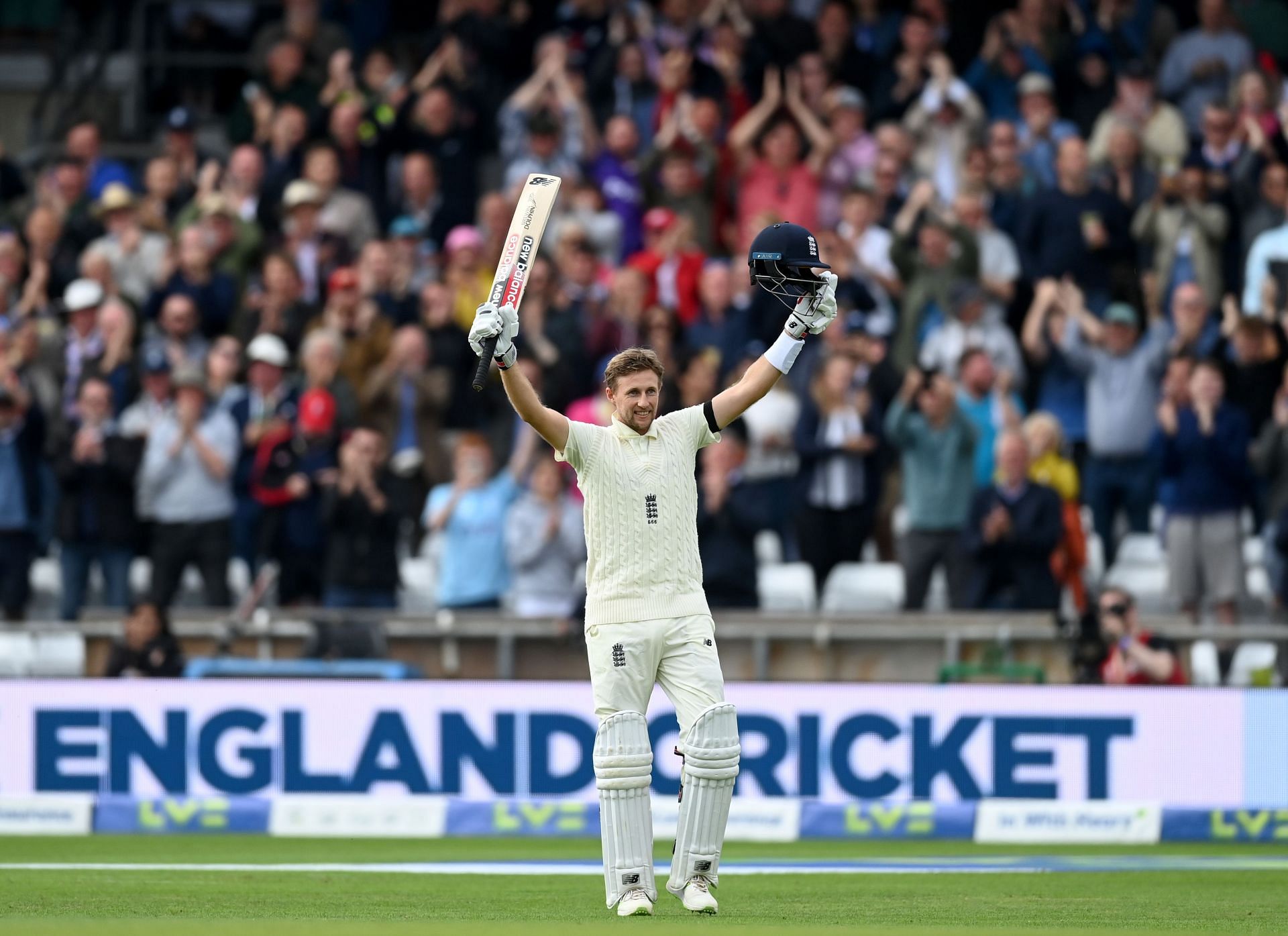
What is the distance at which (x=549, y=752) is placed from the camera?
13992 millimetres

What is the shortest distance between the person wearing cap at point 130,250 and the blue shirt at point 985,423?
22.4 feet

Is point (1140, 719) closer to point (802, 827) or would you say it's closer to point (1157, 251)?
point (802, 827)

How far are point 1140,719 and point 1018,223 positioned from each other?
5.05m

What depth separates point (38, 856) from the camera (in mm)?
11867

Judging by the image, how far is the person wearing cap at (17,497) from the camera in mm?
16844

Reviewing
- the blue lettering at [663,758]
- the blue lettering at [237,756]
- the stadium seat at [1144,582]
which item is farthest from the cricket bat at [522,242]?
the stadium seat at [1144,582]

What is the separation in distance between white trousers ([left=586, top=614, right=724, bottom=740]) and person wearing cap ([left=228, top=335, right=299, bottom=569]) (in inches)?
341

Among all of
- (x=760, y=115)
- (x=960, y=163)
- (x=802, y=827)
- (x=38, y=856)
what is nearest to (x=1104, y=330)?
(x=960, y=163)

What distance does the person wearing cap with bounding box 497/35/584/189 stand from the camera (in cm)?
1841

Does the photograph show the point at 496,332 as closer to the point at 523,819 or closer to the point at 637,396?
the point at 637,396

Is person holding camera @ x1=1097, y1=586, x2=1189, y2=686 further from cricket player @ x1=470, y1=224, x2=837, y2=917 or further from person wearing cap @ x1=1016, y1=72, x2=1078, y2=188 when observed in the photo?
cricket player @ x1=470, y1=224, x2=837, y2=917

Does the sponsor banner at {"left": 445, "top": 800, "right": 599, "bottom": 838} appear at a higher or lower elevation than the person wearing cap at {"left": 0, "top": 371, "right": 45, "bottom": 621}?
lower

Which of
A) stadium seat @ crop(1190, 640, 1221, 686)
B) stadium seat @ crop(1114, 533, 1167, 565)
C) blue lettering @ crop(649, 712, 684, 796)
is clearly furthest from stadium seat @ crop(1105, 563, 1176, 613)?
blue lettering @ crop(649, 712, 684, 796)

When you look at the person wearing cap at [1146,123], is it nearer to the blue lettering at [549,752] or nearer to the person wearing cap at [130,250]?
the blue lettering at [549,752]
